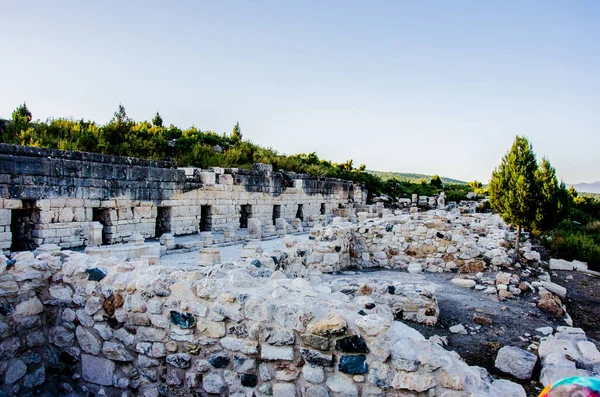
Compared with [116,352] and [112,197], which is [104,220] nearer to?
[112,197]

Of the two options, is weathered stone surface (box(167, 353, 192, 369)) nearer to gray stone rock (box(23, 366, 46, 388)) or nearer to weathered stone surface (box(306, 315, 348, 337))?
weathered stone surface (box(306, 315, 348, 337))

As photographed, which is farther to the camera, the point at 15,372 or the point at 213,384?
the point at 15,372

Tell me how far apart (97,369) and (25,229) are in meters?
5.93

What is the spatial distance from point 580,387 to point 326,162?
28.3 meters

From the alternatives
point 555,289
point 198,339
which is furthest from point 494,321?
point 198,339

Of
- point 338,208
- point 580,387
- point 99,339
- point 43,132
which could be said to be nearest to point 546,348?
point 580,387

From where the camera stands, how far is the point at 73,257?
426 centimetres

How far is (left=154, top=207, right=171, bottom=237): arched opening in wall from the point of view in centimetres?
1116

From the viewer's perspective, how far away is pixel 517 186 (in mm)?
11703

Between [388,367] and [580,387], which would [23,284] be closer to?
[388,367]

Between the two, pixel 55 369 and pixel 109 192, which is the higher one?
pixel 109 192

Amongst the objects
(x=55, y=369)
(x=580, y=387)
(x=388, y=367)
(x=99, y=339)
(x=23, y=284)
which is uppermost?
(x=580, y=387)

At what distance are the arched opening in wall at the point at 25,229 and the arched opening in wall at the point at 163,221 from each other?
135 inches

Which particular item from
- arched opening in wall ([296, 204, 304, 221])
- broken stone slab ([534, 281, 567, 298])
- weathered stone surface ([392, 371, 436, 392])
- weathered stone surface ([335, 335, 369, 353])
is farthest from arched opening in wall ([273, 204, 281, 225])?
weathered stone surface ([392, 371, 436, 392])
